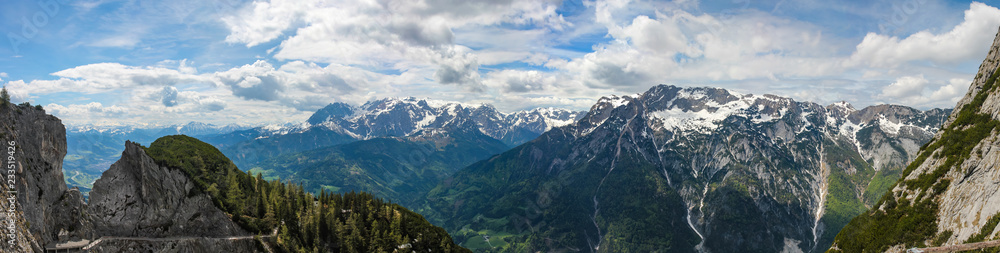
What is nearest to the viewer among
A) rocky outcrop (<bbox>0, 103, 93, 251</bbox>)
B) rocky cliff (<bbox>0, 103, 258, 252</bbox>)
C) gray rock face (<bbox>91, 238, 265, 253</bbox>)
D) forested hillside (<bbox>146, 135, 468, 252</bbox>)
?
rocky outcrop (<bbox>0, 103, 93, 251</bbox>)

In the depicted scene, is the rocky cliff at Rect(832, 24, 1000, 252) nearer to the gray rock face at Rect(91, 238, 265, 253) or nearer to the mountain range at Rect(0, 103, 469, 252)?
the mountain range at Rect(0, 103, 469, 252)

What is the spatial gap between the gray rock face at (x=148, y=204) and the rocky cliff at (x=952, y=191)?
6400 inches

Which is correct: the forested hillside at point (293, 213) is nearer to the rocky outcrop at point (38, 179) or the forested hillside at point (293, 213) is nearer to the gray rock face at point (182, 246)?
the gray rock face at point (182, 246)

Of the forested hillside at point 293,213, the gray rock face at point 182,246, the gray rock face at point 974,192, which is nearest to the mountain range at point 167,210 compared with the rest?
the gray rock face at point 182,246

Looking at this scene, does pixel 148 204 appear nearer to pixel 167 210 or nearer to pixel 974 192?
pixel 167 210

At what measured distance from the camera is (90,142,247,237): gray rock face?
3388 inches

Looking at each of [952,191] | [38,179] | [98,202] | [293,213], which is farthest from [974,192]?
[98,202]

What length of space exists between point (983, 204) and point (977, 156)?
18.3m

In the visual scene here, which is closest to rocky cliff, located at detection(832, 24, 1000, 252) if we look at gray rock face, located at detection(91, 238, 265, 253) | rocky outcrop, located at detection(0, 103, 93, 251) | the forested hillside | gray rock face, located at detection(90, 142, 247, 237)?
the forested hillside

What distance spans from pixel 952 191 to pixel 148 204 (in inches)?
7213

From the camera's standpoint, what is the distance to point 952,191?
87.7 m

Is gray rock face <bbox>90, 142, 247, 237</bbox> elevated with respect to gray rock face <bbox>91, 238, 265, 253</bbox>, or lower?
elevated

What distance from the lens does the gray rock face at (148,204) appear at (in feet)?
282

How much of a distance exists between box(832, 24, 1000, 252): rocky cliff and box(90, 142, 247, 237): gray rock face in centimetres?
16256
